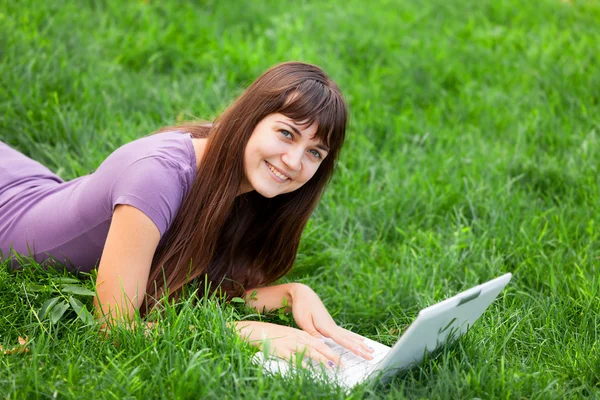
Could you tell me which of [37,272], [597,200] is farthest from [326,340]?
[597,200]

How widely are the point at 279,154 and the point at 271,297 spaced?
571 millimetres

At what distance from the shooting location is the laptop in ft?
6.34

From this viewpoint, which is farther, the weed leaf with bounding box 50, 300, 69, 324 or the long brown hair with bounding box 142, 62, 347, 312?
the long brown hair with bounding box 142, 62, 347, 312

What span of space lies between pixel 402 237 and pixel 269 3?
9.20 ft

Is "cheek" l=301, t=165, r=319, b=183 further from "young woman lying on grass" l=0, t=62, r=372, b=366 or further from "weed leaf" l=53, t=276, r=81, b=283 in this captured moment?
"weed leaf" l=53, t=276, r=81, b=283

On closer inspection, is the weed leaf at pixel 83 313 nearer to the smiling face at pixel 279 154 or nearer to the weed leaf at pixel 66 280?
the weed leaf at pixel 66 280

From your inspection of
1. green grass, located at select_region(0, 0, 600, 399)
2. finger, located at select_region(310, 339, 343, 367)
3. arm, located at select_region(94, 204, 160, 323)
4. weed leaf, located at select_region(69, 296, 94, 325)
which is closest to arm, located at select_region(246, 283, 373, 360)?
finger, located at select_region(310, 339, 343, 367)

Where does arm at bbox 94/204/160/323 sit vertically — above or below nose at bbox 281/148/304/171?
below

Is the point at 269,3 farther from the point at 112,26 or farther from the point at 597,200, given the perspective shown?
the point at 597,200

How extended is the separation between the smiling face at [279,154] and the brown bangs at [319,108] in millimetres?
20

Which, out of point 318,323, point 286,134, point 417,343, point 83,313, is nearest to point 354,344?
point 318,323

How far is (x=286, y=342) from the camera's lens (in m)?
2.18

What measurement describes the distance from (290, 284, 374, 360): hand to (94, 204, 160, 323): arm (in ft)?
1.77

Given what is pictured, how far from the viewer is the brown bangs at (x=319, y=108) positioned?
2.32 meters
